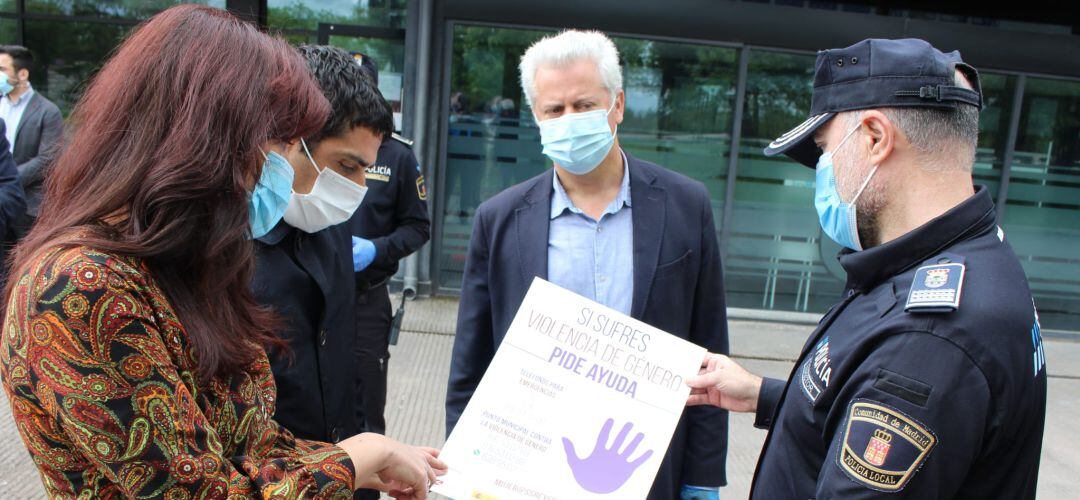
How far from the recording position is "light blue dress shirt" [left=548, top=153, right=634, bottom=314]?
86.7 inches

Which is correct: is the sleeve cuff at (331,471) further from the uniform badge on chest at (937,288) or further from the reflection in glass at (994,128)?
the reflection in glass at (994,128)

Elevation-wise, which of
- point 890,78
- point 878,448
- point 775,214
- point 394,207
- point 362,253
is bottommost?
point 775,214

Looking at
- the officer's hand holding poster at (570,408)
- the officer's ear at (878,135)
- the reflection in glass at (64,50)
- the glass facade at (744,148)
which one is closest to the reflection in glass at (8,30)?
the reflection in glass at (64,50)

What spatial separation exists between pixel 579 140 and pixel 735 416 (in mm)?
3366

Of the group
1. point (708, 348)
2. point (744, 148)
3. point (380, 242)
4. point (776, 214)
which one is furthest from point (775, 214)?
point (708, 348)

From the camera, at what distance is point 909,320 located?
49.1 inches

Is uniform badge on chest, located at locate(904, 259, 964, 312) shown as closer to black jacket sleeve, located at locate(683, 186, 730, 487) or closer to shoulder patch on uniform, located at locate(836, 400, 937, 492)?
shoulder patch on uniform, located at locate(836, 400, 937, 492)

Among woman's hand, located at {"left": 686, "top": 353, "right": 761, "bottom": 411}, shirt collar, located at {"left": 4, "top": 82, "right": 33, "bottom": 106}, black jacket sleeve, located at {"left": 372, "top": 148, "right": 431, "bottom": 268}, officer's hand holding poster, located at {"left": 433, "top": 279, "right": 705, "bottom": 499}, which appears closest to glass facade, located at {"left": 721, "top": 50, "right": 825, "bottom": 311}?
black jacket sleeve, located at {"left": 372, "top": 148, "right": 431, "bottom": 268}

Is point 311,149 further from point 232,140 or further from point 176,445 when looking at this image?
point 176,445

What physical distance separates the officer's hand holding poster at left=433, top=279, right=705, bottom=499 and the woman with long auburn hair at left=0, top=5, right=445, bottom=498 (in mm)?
510

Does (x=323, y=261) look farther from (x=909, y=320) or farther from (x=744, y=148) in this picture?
(x=744, y=148)

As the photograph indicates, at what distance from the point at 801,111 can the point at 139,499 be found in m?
6.81

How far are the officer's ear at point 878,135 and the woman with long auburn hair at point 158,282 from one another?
1079 millimetres

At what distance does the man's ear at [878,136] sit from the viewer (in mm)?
1437
